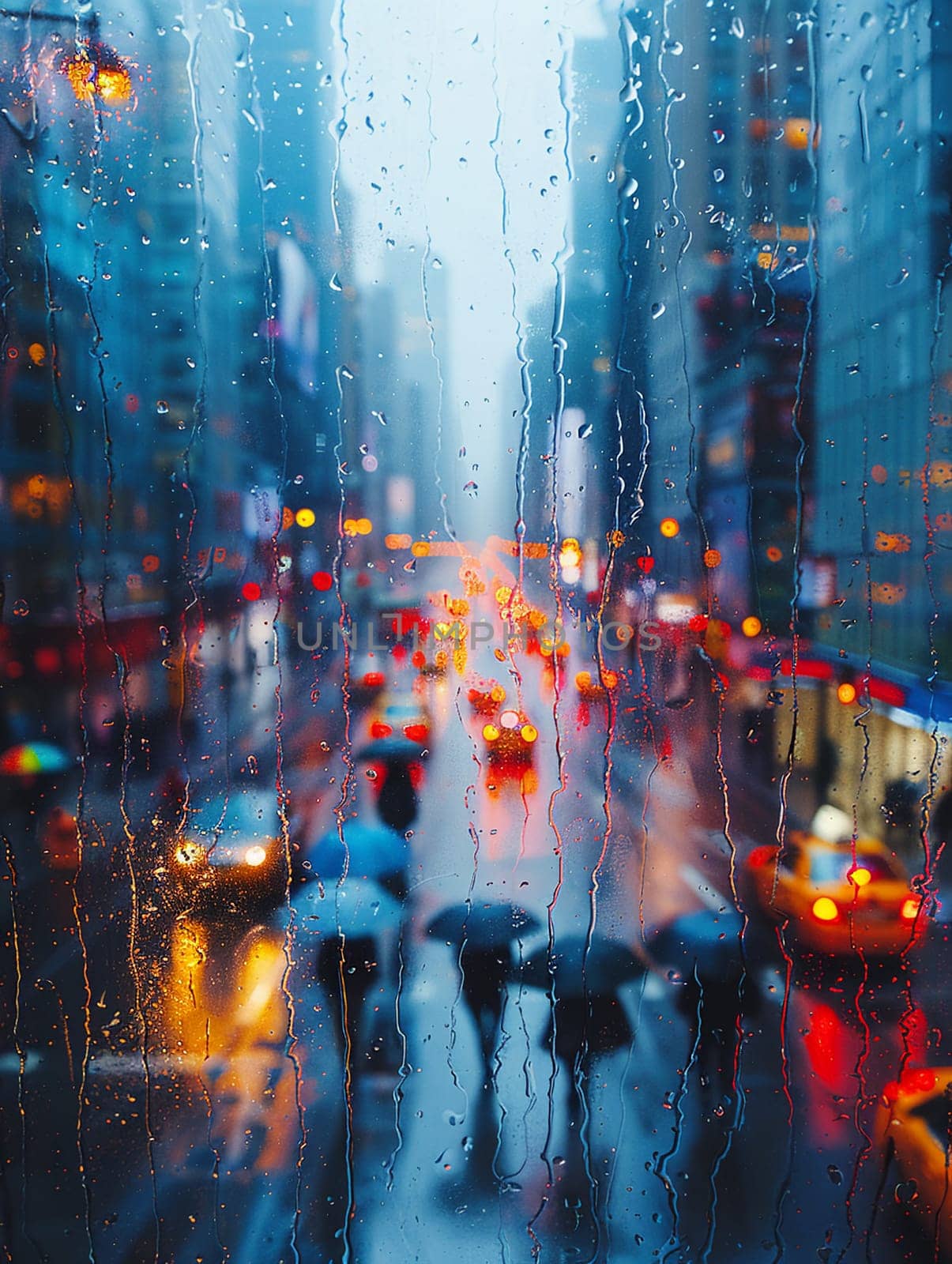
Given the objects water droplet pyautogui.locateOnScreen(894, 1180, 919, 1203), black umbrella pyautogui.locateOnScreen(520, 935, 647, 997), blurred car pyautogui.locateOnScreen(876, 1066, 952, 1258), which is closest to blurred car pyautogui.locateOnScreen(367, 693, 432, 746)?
black umbrella pyautogui.locateOnScreen(520, 935, 647, 997)

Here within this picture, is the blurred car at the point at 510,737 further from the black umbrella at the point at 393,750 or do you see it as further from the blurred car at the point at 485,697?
the black umbrella at the point at 393,750

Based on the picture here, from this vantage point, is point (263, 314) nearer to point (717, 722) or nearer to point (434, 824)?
point (434, 824)

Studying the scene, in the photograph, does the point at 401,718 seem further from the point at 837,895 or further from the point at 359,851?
the point at 837,895

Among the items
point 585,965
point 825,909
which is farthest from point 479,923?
point 825,909

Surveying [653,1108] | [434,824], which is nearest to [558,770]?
[434,824]

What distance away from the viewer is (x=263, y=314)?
5.01 ft

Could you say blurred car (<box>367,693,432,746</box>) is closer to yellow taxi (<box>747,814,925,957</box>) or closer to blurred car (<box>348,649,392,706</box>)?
blurred car (<box>348,649,392,706</box>)

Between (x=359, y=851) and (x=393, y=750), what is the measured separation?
0.86 feet

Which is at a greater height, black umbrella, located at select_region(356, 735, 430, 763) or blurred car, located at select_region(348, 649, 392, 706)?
blurred car, located at select_region(348, 649, 392, 706)

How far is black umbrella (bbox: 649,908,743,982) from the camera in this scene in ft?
5.41

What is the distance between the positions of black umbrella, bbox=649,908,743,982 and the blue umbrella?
688 millimetres

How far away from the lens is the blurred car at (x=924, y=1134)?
1.65 m

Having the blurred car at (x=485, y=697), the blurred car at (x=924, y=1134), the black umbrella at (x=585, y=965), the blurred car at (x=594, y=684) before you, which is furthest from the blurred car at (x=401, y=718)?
the blurred car at (x=924, y=1134)

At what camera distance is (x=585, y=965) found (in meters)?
1.65
